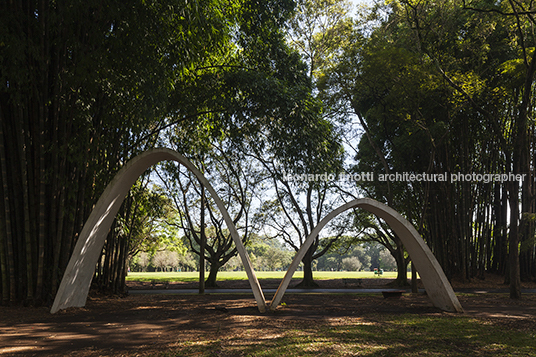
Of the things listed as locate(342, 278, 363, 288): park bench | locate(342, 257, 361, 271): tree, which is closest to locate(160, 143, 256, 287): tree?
locate(342, 278, 363, 288): park bench

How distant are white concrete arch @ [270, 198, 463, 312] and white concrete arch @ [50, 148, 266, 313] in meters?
0.82

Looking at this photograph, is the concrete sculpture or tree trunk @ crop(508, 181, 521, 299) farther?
tree trunk @ crop(508, 181, 521, 299)

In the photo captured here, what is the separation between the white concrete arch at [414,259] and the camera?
6.59 m

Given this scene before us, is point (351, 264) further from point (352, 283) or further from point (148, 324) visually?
point (148, 324)

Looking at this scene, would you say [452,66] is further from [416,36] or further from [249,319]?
[249,319]

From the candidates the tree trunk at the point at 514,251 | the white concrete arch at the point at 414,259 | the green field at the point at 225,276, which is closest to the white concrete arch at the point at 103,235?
the white concrete arch at the point at 414,259

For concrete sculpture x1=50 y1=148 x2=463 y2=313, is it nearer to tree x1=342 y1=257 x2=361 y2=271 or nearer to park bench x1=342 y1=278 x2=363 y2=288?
park bench x1=342 y1=278 x2=363 y2=288

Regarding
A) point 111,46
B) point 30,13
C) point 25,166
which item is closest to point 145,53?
point 111,46

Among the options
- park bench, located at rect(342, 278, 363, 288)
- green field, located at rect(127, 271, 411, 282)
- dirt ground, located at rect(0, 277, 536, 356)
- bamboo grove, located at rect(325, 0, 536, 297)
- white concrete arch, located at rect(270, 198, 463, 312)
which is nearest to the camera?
dirt ground, located at rect(0, 277, 536, 356)

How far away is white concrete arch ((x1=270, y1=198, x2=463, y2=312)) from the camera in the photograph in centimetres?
659

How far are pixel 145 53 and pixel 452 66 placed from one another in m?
9.71

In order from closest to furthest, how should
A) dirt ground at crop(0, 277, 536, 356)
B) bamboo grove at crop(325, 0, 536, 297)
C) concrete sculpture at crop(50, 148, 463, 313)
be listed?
dirt ground at crop(0, 277, 536, 356) → concrete sculpture at crop(50, 148, 463, 313) → bamboo grove at crop(325, 0, 536, 297)

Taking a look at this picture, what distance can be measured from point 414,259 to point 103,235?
6266 millimetres

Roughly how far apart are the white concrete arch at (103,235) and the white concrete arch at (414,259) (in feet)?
2.68
